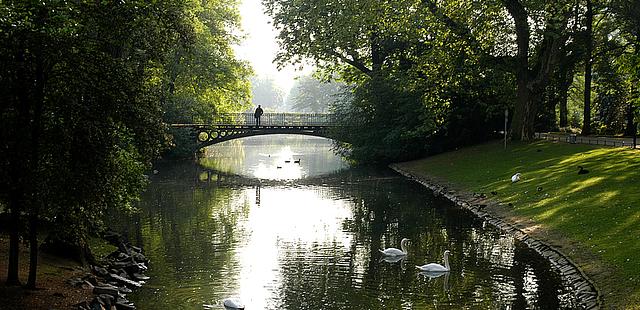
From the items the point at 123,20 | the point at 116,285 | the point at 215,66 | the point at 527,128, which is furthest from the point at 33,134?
the point at 215,66

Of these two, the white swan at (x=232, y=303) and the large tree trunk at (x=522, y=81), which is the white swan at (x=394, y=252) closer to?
the white swan at (x=232, y=303)

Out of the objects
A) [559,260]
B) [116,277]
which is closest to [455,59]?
[559,260]

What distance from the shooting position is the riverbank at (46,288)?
16.1m

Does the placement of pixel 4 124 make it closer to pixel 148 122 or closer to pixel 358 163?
pixel 148 122

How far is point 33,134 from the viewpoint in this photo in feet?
52.3

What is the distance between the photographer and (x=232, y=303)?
59.1 ft

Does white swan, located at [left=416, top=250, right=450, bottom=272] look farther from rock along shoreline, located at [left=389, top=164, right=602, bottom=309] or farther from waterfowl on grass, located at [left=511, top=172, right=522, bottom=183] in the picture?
waterfowl on grass, located at [left=511, top=172, right=522, bottom=183]

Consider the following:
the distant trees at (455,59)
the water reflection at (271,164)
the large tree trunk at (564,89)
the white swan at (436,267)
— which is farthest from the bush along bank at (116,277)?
the large tree trunk at (564,89)

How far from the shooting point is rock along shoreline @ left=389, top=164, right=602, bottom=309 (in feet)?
60.3

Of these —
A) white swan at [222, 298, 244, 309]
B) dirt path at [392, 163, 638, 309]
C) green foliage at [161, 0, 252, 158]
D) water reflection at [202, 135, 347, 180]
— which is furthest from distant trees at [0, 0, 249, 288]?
green foliage at [161, 0, 252, 158]

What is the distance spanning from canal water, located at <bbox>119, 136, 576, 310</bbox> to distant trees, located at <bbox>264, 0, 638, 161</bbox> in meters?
12.1

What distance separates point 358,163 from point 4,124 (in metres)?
52.2

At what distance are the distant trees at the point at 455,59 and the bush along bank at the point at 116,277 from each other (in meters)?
29.1

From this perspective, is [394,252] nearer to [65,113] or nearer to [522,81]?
[65,113]
